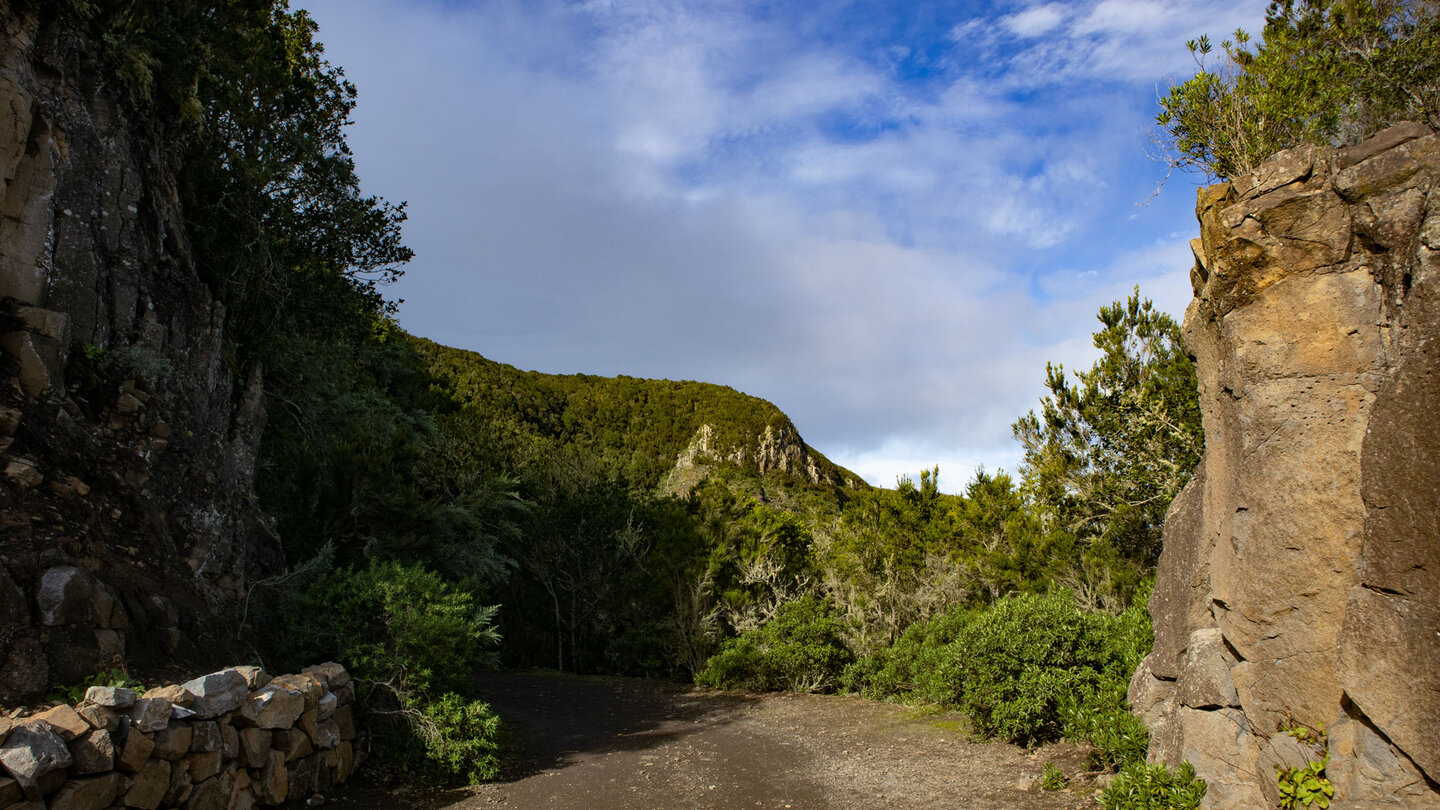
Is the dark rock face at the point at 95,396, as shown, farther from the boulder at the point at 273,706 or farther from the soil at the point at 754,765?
the soil at the point at 754,765

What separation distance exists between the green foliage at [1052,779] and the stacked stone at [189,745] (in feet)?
23.0

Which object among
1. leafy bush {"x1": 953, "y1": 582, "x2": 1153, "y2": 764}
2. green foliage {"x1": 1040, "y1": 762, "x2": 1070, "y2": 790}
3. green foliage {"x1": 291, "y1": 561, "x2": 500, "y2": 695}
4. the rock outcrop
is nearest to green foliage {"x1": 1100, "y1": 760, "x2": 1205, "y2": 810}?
green foliage {"x1": 1040, "y1": 762, "x2": 1070, "y2": 790}

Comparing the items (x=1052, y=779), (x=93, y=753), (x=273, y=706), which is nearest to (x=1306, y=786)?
(x=1052, y=779)

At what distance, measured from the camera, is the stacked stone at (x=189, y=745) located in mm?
5141

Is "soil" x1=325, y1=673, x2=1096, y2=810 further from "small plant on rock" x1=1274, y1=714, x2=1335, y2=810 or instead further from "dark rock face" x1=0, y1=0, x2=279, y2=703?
"dark rock face" x1=0, y1=0, x2=279, y2=703

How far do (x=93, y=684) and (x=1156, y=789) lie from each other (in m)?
8.50

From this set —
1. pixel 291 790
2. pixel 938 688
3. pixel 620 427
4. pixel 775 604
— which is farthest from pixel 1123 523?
pixel 620 427

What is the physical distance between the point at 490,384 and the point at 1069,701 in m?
33.0

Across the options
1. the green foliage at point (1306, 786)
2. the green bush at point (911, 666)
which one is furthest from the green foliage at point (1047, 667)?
the green foliage at point (1306, 786)

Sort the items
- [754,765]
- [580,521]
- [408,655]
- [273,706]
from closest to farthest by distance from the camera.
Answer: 1. [273,706]
2. [408,655]
3. [754,765]
4. [580,521]

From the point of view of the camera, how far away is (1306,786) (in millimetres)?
4820

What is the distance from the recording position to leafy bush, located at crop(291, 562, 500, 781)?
838 cm

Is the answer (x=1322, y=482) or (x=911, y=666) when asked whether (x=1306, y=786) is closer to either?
(x=1322, y=482)

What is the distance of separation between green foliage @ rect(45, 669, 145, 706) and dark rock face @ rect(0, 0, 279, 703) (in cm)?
11
